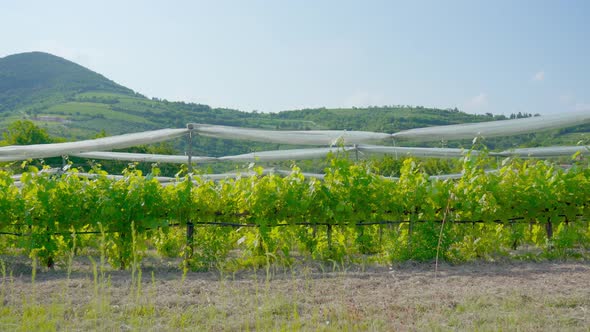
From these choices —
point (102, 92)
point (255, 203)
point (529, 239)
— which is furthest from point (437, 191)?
point (102, 92)

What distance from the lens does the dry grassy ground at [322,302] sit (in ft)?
9.52

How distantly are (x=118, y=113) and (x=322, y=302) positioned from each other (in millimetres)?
57758

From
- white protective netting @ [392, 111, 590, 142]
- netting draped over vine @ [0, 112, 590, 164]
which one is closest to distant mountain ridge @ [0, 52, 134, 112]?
netting draped over vine @ [0, 112, 590, 164]

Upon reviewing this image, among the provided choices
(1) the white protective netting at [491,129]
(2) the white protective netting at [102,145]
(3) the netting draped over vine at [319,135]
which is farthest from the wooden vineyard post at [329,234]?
(2) the white protective netting at [102,145]

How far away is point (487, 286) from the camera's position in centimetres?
373

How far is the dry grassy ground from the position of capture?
2902 mm

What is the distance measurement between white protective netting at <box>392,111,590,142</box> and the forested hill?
2310cm

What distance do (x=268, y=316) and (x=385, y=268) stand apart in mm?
1899

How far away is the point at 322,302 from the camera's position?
338cm

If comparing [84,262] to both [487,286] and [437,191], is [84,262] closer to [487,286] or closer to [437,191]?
[437,191]

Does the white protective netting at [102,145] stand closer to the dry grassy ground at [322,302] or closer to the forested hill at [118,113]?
the dry grassy ground at [322,302]

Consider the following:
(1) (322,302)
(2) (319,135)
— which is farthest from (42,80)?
(1) (322,302)

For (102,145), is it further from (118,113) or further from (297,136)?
(118,113)

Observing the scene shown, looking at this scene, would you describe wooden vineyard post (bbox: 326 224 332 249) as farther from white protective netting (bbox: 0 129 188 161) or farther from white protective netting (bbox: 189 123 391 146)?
white protective netting (bbox: 0 129 188 161)
